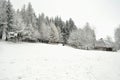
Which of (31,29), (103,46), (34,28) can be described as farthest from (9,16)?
(103,46)

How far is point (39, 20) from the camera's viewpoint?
53.4 metres

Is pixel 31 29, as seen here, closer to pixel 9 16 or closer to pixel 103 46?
pixel 9 16

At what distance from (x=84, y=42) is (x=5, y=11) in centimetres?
3318

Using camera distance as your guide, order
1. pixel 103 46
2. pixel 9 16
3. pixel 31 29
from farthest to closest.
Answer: pixel 103 46 < pixel 31 29 < pixel 9 16

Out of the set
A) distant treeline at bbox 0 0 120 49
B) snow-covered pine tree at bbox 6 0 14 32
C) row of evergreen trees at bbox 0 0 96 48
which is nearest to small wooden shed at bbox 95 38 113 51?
row of evergreen trees at bbox 0 0 96 48

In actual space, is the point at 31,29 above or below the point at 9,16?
below

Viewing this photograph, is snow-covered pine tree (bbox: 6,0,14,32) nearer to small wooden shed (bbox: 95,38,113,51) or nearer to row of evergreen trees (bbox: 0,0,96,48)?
row of evergreen trees (bbox: 0,0,96,48)

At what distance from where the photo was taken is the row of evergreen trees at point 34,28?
3147cm

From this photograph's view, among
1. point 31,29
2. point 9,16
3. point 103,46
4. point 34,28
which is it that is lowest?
point 103,46

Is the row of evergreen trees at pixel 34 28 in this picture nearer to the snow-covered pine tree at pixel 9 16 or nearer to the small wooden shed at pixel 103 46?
the snow-covered pine tree at pixel 9 16

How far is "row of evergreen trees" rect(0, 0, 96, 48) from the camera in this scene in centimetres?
3147

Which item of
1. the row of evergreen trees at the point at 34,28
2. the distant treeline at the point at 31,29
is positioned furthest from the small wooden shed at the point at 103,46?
the distant treeline at the point at 31,29

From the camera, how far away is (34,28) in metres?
43.7

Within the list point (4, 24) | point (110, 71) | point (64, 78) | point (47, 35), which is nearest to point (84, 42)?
point (47, 35)
